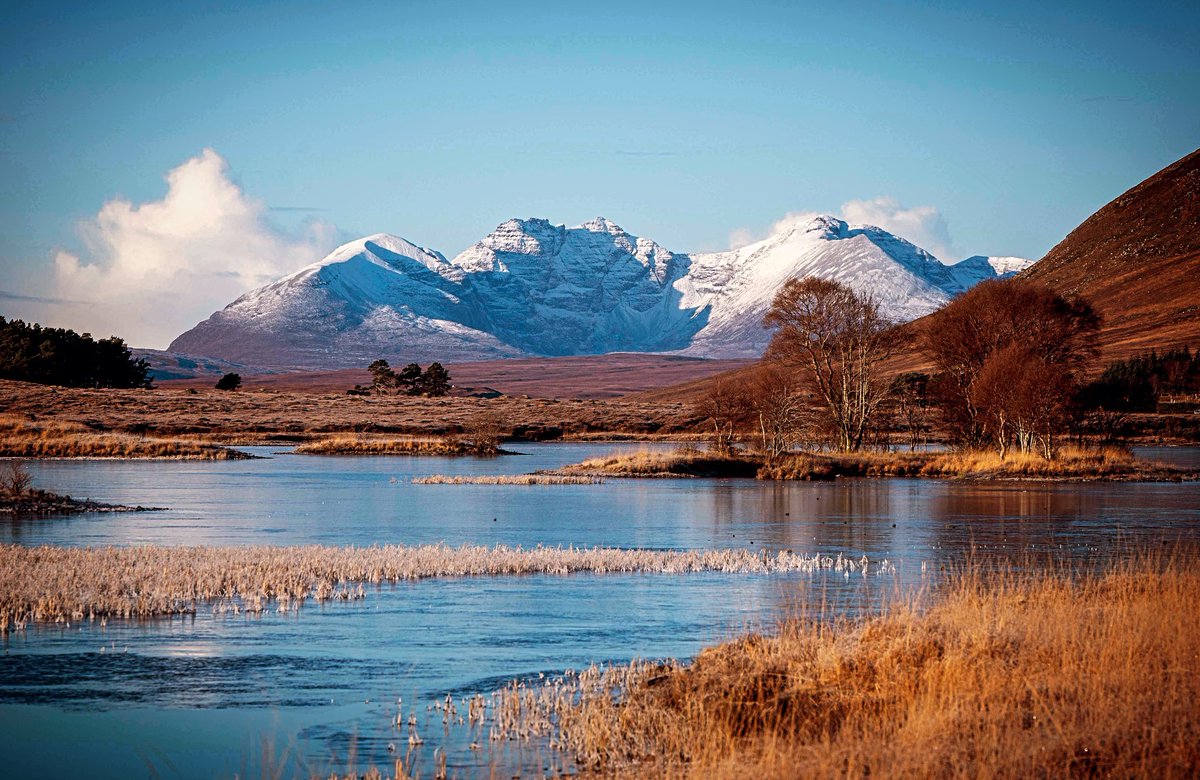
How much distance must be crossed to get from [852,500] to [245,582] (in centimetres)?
2941

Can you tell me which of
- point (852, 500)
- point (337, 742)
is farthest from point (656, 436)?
point (337, 742)

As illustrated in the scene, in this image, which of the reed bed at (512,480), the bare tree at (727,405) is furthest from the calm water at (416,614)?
the bare tree at (727,405)

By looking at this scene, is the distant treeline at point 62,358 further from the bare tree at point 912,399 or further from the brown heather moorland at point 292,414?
the bare tree at point 912,399

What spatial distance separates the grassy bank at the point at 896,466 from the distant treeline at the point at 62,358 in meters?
79.9

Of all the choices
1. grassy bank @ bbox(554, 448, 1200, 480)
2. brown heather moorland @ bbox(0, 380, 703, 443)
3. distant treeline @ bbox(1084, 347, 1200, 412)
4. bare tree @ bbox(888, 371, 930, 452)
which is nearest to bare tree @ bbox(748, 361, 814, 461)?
grassy bank @ bbox(554, 448, 1200, 480)

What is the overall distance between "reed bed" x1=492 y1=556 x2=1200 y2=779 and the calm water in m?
1.44

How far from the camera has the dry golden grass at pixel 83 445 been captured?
73625mm

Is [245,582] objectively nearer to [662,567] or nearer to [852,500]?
[662,567]

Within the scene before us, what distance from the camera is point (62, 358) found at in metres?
128

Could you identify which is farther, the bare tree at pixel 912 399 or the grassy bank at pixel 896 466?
the bare tree at pixel 912 399

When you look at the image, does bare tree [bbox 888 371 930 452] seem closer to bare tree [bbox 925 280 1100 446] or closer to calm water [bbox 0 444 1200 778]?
bare tree [bbox 925 280 1100 446]

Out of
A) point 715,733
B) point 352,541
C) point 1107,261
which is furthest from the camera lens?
point 1107,261

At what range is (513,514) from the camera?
1597 inches

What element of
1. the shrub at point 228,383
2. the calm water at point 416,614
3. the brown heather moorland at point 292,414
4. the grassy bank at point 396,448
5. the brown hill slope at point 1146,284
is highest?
the brown hill slope at point 1146,284
